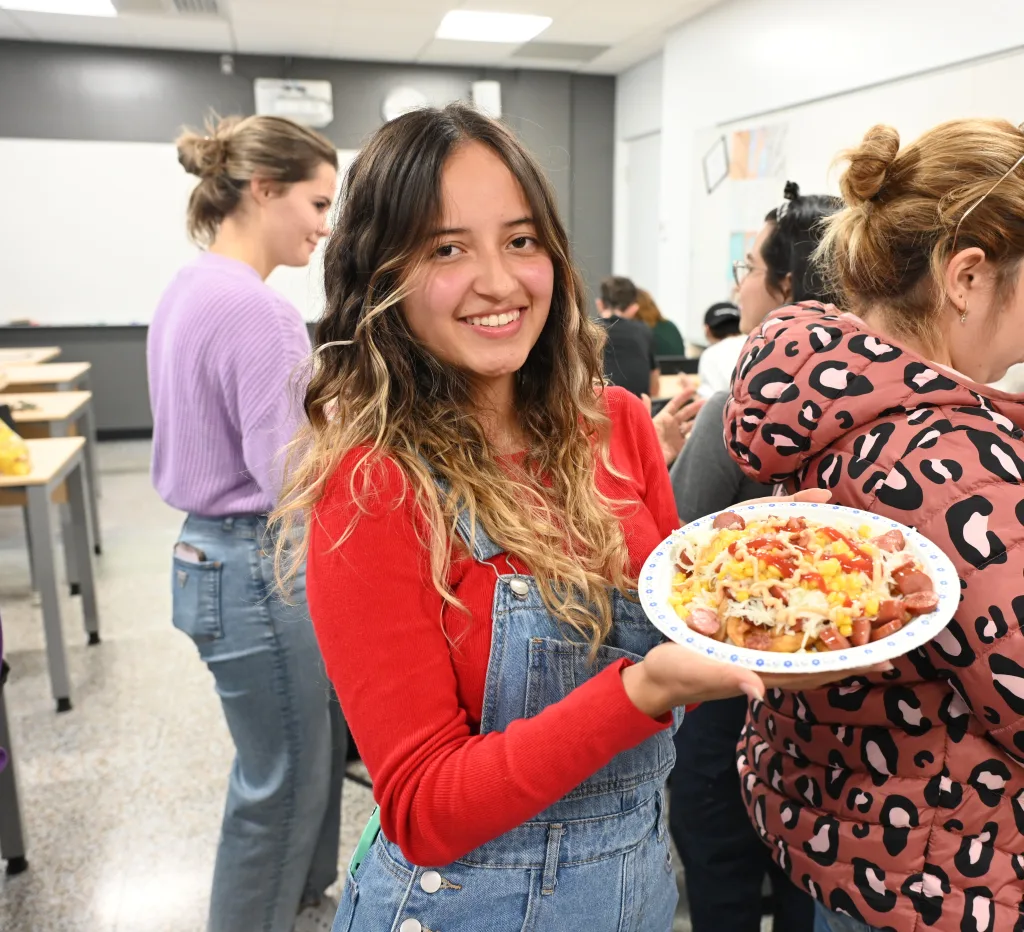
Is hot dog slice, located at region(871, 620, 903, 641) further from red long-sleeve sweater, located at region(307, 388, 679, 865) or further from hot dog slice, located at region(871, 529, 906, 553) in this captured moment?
red long-sleeve sweater, located at region(307, 388, 679, 865)

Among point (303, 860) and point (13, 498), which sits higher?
point (13, 498)

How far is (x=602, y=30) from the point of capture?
20.1ft

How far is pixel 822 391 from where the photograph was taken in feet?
3.00

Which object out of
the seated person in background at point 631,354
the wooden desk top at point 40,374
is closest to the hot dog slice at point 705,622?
the seated person in background at point 631,354

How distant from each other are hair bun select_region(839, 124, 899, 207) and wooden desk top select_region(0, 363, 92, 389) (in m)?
4.70

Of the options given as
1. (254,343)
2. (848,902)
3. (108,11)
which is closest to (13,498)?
(254,343)

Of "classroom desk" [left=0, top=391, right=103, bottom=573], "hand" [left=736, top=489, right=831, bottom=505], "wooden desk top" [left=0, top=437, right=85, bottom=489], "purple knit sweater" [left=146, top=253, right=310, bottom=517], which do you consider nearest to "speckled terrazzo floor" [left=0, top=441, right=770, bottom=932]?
"classroom desk" [left=0, top=391, right=103, bottom=573]

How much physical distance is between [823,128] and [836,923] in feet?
14.1

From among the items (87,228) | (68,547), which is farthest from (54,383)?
(87,228)

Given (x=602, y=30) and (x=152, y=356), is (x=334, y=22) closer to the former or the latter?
(x=602, y=30)

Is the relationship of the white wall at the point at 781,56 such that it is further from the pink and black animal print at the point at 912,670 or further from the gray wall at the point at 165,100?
the pink and black animal print at the point at 912,670

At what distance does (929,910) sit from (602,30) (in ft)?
20.8

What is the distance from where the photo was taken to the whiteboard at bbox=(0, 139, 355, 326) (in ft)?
22.5

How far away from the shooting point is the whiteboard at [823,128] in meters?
3.30
